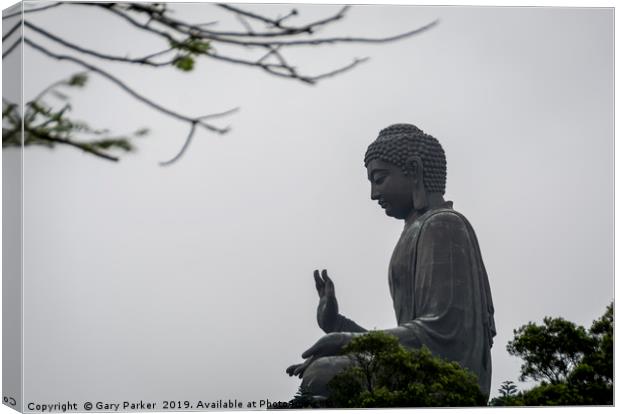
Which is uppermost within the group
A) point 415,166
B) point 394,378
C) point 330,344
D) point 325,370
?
point 415,166

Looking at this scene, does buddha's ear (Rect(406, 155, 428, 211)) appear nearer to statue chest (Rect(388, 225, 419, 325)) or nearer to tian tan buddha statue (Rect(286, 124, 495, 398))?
tian tan buddha statue (Rect(286, 124, 495, 398))

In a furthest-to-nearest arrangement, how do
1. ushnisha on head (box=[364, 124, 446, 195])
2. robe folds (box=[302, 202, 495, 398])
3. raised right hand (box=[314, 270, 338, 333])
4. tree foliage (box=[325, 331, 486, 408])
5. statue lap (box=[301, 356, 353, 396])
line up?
ushnisha on head (box=[364, 124, 446, 195]) < raised right hand (box=[314, 270, 338, 333]) < robe folds (box=[302, 202, 495, 398]) < statue lap (box=[301, 356, 353, 396]) < tree foliage (box=[325, 331, 486, 408])

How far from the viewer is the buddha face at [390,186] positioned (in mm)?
9555

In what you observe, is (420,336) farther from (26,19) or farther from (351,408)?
(26,19)

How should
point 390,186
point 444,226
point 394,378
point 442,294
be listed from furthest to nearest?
1. point 390,186
2. point 444,226
3. point 442,294
4. point 394,378

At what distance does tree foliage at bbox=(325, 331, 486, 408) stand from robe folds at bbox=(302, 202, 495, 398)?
0.16m

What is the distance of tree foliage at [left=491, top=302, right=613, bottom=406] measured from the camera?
9570 millimetres

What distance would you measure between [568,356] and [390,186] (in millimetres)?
1702

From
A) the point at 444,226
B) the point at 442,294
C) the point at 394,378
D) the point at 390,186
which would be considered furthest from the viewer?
the point at 390,186

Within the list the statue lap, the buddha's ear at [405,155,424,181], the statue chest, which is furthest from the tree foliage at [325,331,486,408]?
the buddha's ear at [405,155,424,181]

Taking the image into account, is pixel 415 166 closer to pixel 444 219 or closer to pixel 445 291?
pixel 444 219

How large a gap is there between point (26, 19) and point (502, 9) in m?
3.27

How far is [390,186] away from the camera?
9.58 m

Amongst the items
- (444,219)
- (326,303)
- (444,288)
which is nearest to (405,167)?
(444,219)
